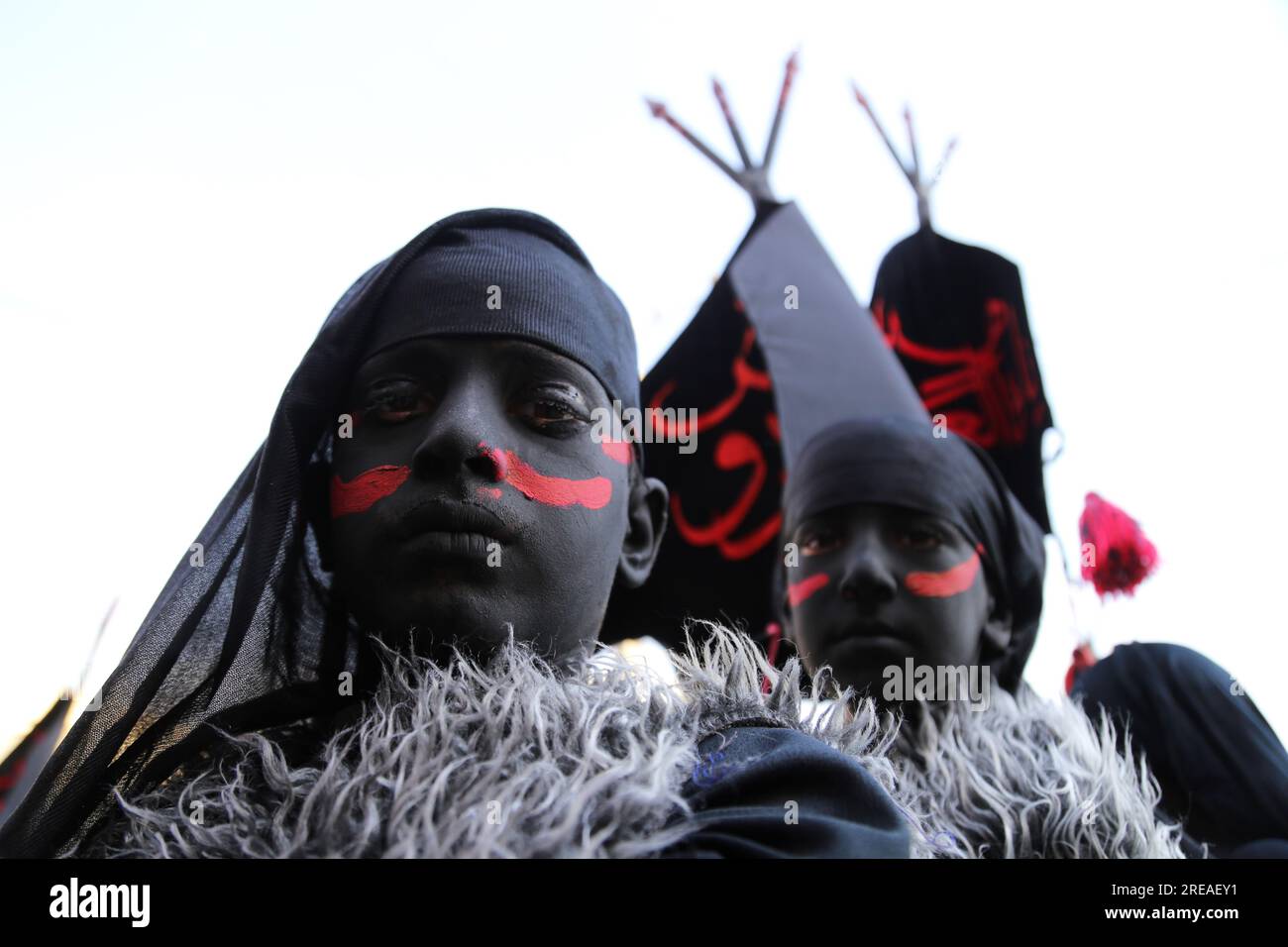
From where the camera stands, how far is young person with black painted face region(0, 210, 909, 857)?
3.15ft

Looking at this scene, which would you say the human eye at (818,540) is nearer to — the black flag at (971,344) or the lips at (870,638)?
the lips at (870,638)

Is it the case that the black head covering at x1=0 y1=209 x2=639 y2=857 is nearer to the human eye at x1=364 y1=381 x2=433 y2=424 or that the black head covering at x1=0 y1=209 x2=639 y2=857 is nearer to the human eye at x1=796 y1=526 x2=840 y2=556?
the human eye at x1=364 y1=381 x2=433 y2=424

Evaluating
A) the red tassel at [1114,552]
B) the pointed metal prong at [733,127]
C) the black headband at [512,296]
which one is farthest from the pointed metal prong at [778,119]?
the black headband at [512,296]

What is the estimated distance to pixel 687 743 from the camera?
106 centimetres

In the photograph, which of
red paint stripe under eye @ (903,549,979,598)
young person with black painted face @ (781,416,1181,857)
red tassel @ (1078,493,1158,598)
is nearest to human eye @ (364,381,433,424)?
young person with black painted face @ (781,416,1181,857)

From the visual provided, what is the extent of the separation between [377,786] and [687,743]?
318 millimetres

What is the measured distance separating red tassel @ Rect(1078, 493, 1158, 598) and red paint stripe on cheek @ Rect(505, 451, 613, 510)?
6.41 feet

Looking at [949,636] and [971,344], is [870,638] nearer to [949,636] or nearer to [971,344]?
[949,636]

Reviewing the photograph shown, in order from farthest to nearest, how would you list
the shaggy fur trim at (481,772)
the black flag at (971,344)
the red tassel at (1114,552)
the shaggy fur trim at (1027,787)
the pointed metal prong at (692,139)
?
the pointed metal prong at (692,139) < the black flag at (971,344) < the red tassel at (1114,552) < the shaggy fur trim at (1027,787) < the shaggy fur trim at (481,772)

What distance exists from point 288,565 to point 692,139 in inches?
135

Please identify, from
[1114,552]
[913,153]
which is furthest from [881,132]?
[1114,552]

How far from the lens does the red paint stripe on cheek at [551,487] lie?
1.31m

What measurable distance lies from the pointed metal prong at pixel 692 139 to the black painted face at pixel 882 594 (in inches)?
96.7
